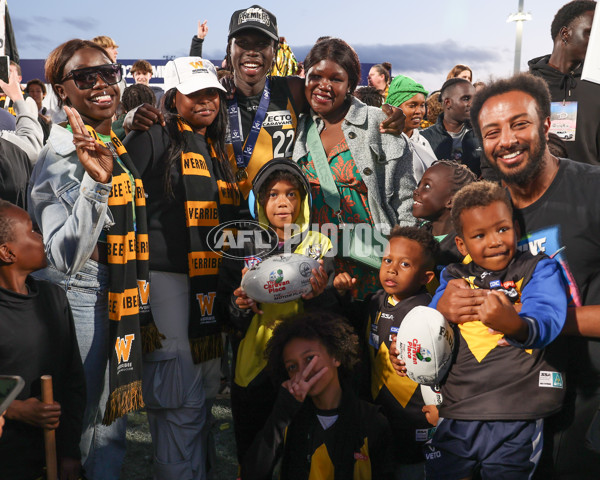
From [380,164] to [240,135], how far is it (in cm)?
92

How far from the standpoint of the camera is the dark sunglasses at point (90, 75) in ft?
9.84

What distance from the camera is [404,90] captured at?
20.4 feet

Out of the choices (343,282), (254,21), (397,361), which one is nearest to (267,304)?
(343,282)

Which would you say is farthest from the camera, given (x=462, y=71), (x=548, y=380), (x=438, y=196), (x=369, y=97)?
(x=462, y=71)

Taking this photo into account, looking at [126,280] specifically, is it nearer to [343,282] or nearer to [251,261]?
[251,261]

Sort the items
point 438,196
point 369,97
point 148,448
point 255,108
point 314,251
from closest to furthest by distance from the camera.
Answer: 1. point 314,251
2. point 438,196
3. point 255,108
4. point 148,448
5. point 369,97

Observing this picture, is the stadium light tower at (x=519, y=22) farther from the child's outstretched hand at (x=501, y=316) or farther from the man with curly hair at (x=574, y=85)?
the child's outstretched hand at (x=501, y=316)

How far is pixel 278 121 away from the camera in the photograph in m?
3.71

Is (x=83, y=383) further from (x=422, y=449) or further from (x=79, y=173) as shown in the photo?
(x=422, y=449)

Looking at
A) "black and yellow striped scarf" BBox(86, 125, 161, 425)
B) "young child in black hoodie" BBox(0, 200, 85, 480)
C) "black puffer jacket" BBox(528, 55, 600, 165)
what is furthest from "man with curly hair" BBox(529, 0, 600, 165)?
"young child in black hoodie" BBox(0, 200, 85, 480)

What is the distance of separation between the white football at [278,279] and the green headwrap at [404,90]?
3691 mm

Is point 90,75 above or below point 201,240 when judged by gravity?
above

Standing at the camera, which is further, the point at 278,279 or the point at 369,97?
the point at 369,97

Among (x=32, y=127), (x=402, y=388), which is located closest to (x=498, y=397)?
(x=402, y=388)
